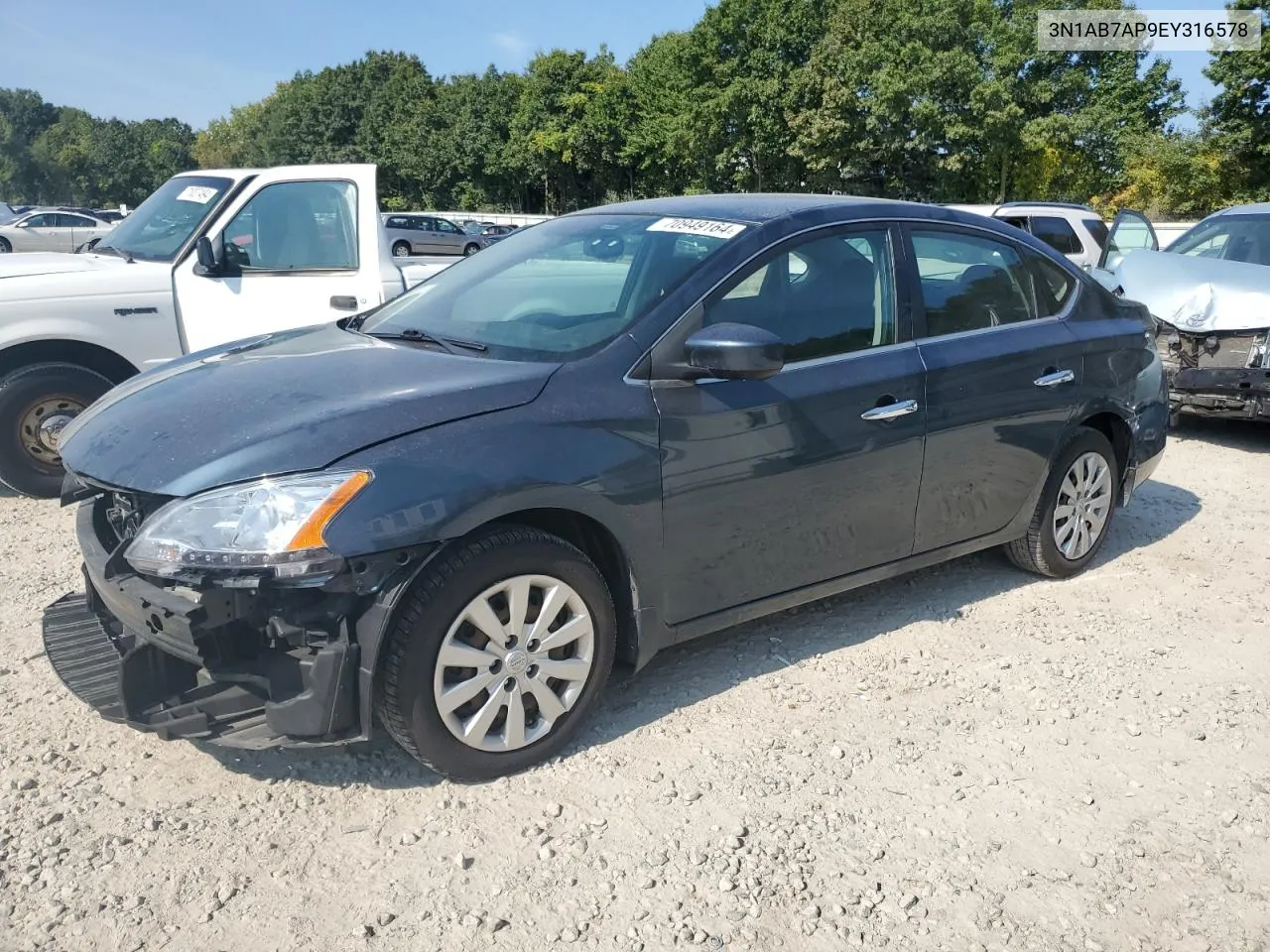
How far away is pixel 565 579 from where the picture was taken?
3.11 meters

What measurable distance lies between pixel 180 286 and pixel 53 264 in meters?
0.81

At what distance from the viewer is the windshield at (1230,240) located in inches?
336

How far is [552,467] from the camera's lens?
9.98 ft

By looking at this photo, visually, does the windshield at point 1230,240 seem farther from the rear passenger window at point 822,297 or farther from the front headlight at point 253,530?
the front headlight at point 253,530

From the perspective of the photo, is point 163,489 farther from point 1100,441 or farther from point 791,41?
point 791,41

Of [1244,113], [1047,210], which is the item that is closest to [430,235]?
[1047,210]

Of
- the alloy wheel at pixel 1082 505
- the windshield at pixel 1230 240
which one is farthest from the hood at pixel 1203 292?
the alloy wheel at pixel 1082 505

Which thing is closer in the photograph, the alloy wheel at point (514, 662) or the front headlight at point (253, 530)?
the front headlight at point (253, 530)

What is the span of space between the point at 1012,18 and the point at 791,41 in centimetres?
938

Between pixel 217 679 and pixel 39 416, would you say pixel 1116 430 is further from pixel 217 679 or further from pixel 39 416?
pixel 39 416

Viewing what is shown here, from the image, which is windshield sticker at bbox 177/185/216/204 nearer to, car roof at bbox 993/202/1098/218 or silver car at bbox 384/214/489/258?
car roof at bbox 993/202/1098/218

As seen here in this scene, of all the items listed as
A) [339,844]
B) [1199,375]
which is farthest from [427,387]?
[1199,375]

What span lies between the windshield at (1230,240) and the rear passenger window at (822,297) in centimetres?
610

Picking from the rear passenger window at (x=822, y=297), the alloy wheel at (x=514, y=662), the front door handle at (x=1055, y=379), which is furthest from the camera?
the front door handle at (x=1055, y=379)
